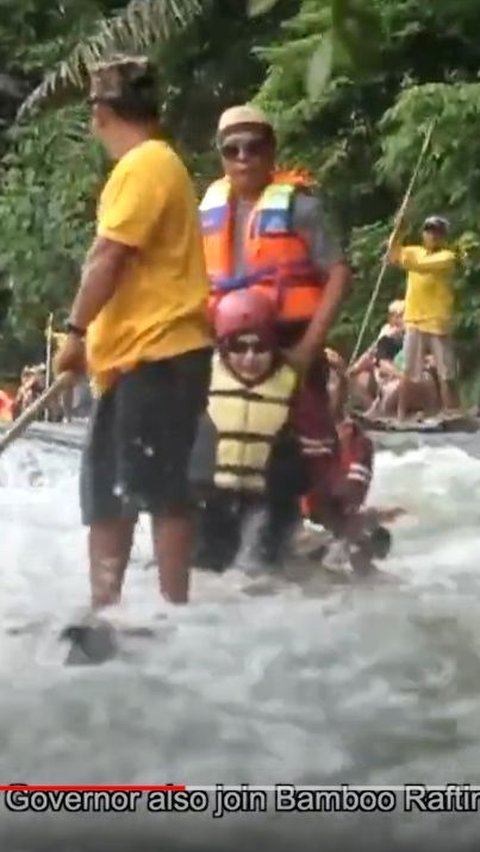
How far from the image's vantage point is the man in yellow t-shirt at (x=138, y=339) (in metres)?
2.14

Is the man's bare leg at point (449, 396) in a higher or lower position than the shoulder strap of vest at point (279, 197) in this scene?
lower

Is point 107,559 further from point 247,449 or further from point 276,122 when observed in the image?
point 276,122

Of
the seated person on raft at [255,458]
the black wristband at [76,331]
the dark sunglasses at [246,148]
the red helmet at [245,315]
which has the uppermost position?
the dark sunglasses at [246,148]

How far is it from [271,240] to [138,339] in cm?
24

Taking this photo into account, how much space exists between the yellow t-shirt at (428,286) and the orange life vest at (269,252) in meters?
0.13

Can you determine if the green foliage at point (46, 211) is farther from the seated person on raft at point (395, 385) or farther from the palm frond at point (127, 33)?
the seated person on raft at point (395, 385)

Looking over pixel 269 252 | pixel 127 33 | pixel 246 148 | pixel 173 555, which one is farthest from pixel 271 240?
pixel 173 555

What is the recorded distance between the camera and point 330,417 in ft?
7.14

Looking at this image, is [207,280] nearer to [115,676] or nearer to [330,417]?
[330,417]

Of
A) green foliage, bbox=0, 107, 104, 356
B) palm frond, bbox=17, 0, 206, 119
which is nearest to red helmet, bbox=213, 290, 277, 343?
green foliage, bbox=0, 107, 104, 356

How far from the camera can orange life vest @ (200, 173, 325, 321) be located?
2137 millimetres

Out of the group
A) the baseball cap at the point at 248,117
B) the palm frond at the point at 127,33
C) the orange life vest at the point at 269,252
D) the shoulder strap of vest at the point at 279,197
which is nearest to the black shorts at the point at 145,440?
the orange life vest at the point at 269,252

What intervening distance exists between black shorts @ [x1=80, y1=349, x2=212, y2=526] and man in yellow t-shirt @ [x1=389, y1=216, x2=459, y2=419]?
30 centimetres

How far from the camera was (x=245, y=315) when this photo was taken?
2.15 m
